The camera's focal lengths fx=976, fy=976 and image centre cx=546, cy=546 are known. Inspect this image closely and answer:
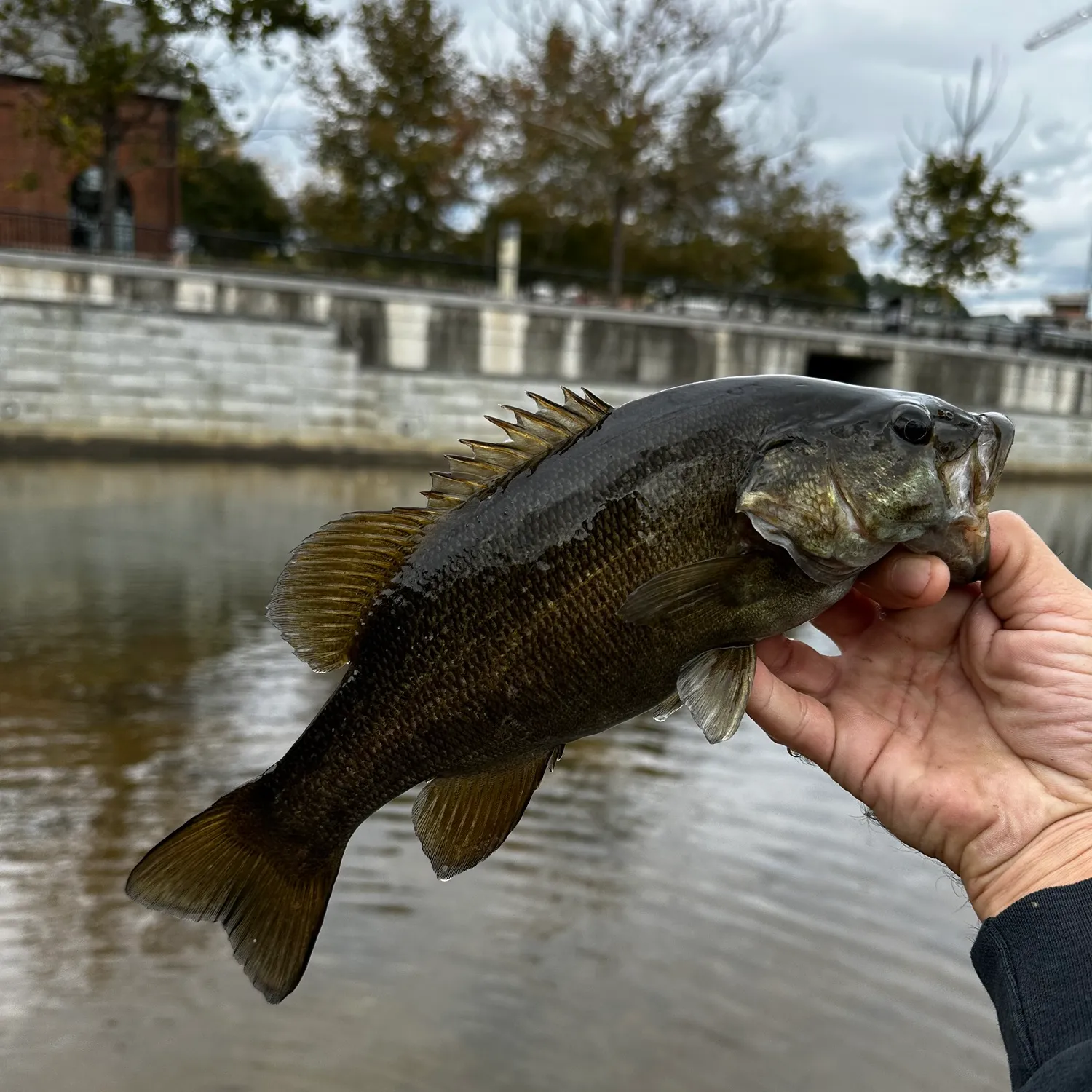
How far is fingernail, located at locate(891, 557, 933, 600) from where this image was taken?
232 cm

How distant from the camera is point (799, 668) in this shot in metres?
2.93

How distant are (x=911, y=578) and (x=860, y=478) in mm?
294

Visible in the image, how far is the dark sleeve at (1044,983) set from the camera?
1.72m

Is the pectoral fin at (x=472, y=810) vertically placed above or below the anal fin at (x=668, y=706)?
below

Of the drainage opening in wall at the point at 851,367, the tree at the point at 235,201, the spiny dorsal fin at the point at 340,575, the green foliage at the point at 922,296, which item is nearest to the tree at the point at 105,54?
the tree at the point at 235,201

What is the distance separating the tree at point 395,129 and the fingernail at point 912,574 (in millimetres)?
34840

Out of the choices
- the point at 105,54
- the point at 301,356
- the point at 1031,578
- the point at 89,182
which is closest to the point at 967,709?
the point at 1031,578

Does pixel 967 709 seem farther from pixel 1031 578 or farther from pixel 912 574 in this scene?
pixel 912 574

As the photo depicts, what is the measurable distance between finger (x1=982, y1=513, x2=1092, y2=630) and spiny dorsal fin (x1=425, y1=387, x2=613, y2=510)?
1099mm

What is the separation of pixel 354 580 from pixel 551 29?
37266mm

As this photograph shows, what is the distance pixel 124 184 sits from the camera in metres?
35.2

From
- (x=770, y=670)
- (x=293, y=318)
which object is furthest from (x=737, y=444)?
(x=293, y=318)

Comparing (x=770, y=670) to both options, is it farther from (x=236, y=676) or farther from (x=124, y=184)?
(x=124, y=184)

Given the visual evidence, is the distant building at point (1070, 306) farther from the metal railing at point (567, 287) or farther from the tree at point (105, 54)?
the tree at point (105, 54)
